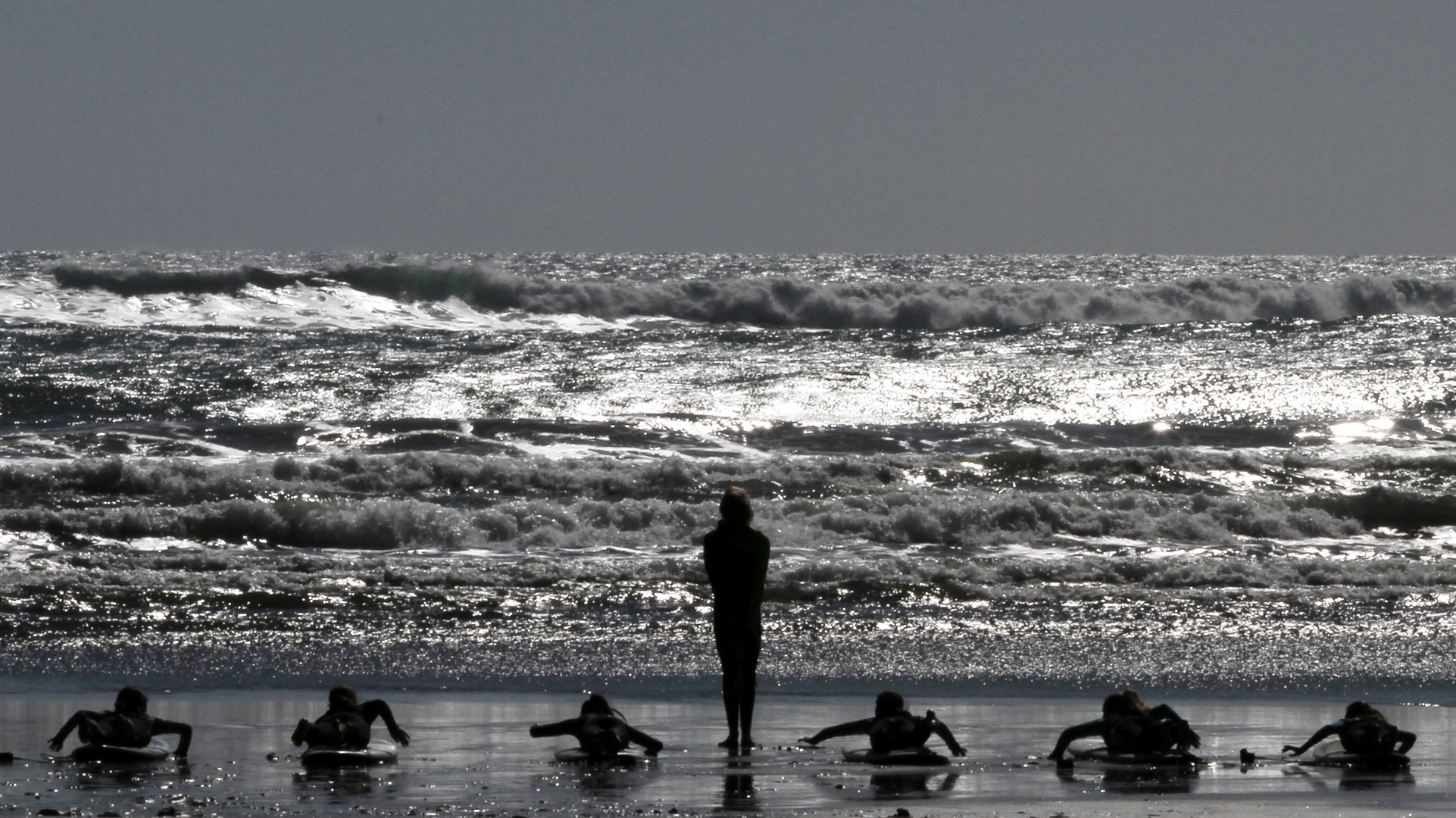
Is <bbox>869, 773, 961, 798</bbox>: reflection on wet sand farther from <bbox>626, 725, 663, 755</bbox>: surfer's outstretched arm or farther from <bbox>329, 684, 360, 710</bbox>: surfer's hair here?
<bbox>329, 684, 360, 710</bbox>: surfer's hair

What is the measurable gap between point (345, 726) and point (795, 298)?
3307cm

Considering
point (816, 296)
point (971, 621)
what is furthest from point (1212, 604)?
point (816, 296)

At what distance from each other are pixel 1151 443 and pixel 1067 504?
23.2 feet

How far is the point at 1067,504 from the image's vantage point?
17297 millimetres

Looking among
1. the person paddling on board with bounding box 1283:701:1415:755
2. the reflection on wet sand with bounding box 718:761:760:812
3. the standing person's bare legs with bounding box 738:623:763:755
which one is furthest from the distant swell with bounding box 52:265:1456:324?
the reflection on wet sand with bounding box 718:761:760:812

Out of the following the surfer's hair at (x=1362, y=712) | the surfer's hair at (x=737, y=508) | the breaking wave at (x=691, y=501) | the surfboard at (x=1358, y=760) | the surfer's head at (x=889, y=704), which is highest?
the breaking wave at (x=691, y=501)

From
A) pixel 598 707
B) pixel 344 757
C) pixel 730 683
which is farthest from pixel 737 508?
pixel 344 757

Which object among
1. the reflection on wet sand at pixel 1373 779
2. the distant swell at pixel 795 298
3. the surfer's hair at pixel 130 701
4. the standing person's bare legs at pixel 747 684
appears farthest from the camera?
the distant swell at pixel 795 298

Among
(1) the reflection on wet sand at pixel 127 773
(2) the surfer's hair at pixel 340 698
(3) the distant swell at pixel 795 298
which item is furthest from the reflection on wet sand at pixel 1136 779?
(3) the distant swell at pixel 795 298

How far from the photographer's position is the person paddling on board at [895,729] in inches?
280

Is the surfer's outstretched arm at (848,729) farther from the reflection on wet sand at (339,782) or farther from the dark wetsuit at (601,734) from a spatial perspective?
the reflection on wet sand at (339,782)

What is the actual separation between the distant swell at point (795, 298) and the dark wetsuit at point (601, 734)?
3141 centimetres

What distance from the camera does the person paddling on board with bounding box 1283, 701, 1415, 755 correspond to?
700cm

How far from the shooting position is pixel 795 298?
39.8 metres
